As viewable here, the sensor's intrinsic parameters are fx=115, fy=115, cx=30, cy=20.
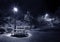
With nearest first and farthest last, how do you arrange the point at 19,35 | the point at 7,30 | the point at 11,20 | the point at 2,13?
the point at 19,35 < the point at 7,30 < the point at 11,20 < the point at 2,13

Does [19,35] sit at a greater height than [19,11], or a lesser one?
lesser

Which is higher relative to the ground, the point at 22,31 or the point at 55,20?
the point at 55,20

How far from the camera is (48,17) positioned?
2975 inches

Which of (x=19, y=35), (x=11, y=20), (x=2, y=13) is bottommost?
(x=19, y=35)

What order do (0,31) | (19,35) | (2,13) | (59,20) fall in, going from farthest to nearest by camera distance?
(59,20) → (2,13) → (0,31) → (19,35)

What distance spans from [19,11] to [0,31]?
33836mm

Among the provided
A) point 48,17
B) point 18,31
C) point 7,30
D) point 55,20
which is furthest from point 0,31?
point 48,17

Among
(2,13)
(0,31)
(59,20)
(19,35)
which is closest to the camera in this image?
(19,35)

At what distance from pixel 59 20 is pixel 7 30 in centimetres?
4500

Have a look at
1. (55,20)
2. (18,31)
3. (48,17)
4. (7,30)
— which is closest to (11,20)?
(7,30)

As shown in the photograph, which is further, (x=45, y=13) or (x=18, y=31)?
(x=45, y=13)

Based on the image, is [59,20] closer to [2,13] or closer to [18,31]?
[2,13]

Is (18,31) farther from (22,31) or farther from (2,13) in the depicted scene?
(2,13)

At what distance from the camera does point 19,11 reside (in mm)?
58250
